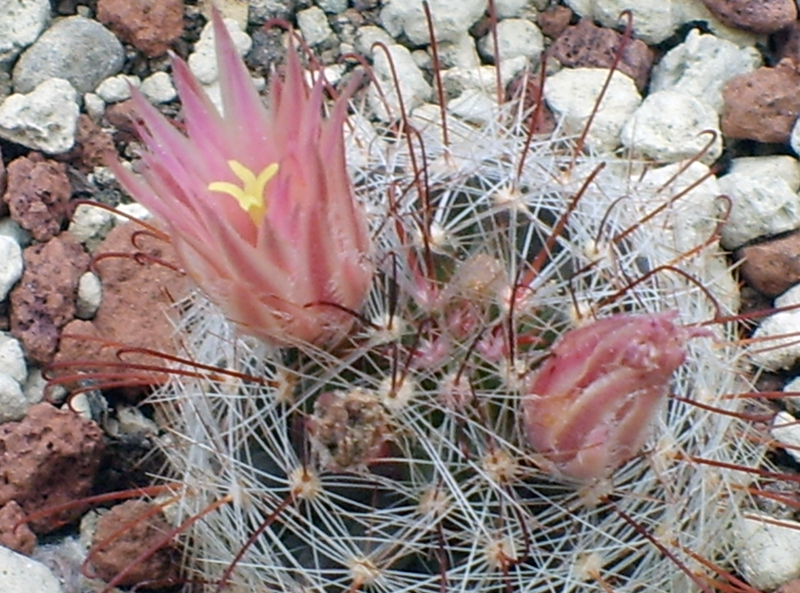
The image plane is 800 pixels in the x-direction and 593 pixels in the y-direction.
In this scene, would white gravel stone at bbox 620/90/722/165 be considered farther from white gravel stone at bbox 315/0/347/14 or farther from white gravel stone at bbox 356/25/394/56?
white gravel stone at bbox 315/0/347/14

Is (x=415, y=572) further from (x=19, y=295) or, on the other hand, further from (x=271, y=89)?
(x=19, y=295)

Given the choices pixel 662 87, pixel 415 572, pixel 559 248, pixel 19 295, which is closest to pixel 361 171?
pixel 559 248

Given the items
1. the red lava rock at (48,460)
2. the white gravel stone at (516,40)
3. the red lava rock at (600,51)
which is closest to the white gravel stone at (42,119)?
the red lava rock at (48,460)

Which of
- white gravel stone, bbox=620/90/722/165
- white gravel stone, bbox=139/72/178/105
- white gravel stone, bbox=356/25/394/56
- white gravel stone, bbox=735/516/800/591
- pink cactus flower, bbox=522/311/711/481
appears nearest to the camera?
pink cactus flower, bbox=522/311/711/481

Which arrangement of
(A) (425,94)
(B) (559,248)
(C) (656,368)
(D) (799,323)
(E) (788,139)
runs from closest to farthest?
(C) (656,368) → (B) (559,248) → (D) (799,323) → (E) (788,139) → (A) (425,94)

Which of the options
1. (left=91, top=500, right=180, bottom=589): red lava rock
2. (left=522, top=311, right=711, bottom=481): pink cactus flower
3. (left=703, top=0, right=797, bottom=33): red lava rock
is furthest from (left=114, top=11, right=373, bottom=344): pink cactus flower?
(left=703, top=0, right=797, bottom=33): red lava rock

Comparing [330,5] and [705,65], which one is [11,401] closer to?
[330,5]

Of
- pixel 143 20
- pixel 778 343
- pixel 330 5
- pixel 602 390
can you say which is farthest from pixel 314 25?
pixel 602 390
